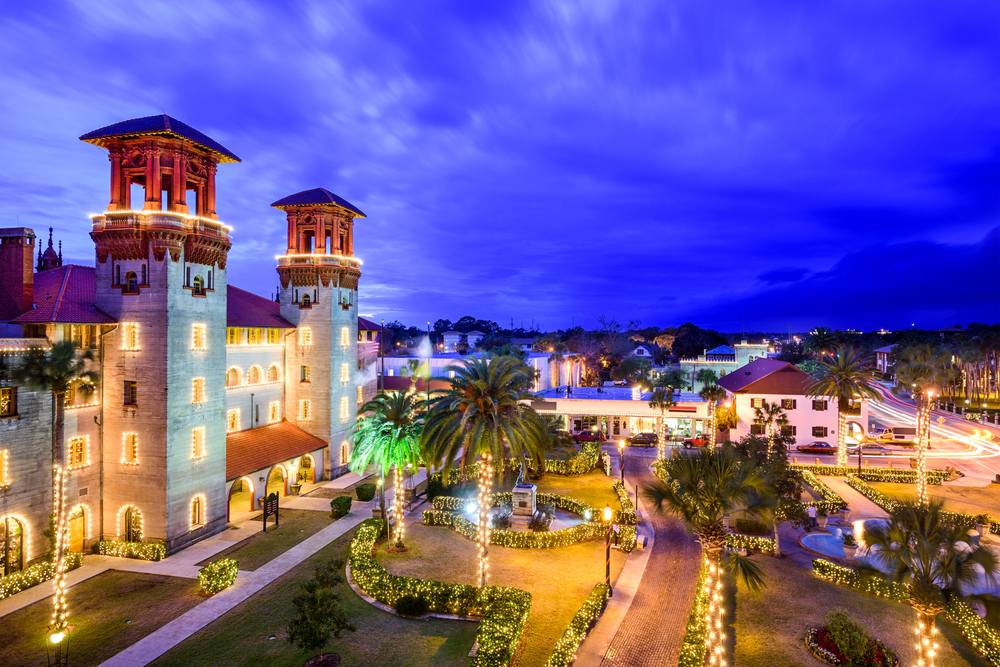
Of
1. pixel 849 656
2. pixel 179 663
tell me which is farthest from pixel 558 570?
pixel 179 663

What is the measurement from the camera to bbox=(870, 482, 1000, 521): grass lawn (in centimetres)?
3597

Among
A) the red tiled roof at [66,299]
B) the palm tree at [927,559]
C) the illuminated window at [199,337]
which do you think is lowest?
the palm tree at [927,559]

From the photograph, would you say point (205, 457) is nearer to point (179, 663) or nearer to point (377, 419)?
point (377, 419)

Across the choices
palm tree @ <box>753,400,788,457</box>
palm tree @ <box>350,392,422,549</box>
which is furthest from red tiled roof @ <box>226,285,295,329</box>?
palm tree @ <box>753,400,788,457</box>

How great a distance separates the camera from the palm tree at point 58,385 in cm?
2067

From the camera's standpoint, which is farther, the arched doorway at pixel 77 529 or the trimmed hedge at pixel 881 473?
the trimmed hedge at pixel 881 473

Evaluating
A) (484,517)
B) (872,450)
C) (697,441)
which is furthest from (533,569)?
(872,450)

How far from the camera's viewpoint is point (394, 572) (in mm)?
25000

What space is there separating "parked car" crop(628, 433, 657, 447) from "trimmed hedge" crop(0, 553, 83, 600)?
5063 centimetres

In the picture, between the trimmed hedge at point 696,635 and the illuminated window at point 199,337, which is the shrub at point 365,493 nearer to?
the illuminated window at point 199,337

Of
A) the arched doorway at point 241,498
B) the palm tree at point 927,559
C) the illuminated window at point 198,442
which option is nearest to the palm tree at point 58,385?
the illuminated window at point 198,442

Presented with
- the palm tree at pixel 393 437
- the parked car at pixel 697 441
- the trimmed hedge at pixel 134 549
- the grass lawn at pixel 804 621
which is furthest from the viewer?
the parked car at pixel 697 441

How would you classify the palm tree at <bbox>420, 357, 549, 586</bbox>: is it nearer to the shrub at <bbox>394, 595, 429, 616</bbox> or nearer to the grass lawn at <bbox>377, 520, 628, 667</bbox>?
the grass lawn at <bbox>377, 520, 628, 667</bbox>

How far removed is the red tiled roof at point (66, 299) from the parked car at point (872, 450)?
66.7 m
